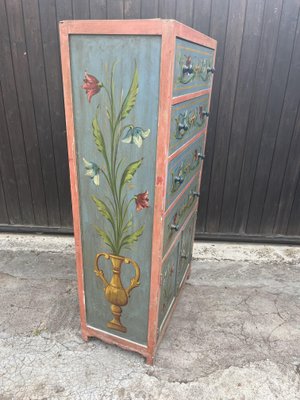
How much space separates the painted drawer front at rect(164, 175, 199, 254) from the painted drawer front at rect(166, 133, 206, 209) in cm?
9

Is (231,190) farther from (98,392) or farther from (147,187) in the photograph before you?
(98,392)

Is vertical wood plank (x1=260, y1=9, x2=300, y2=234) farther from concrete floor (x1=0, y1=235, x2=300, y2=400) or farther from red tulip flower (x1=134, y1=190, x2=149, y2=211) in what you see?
red tulip flower (x1=134, y1=190, x2=149, y2=211)

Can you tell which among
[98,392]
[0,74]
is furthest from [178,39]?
[0,74]

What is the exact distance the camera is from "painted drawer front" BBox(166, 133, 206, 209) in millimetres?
1632

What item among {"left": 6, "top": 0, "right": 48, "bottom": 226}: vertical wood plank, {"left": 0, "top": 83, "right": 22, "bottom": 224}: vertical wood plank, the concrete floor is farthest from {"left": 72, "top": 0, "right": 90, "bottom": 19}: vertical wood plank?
the concrete floor

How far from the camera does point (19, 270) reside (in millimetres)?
2930

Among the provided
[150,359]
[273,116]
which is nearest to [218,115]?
[273,116]

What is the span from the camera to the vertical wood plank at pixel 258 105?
8.33 feet

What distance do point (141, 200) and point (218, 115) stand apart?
1632 mm

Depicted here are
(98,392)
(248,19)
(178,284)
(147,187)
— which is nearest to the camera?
(147,187)

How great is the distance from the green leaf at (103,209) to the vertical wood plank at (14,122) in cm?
174

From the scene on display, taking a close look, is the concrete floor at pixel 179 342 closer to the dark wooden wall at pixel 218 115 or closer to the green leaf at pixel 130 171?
the dark wooden wall at pixel 218 115

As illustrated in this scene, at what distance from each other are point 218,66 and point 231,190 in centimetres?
119

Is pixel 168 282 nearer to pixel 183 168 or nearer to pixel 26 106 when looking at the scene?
pixel 183 168
